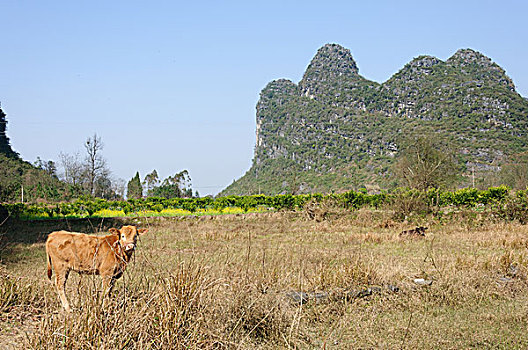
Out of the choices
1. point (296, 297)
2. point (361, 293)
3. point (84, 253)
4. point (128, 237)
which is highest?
point (128, 237)

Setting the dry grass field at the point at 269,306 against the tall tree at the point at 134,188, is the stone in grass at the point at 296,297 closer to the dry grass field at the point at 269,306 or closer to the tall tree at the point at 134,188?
the dry grass field at the point at 269,306

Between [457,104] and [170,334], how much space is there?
84562 mm

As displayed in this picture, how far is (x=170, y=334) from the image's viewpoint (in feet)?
10.9

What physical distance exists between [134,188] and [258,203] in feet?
53.2

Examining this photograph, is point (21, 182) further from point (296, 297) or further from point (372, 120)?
point (372, 120)

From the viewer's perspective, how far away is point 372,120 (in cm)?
9106

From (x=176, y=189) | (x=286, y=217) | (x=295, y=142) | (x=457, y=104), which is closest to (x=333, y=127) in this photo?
(x=295, y=142)

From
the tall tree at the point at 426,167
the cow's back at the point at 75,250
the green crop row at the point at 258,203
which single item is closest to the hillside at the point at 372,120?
the tall tree at the point at 426,167

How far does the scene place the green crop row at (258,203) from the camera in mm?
22252

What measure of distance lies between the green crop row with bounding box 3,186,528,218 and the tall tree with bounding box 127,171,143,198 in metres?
8.14

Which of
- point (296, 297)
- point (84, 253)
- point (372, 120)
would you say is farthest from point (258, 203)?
point (372, 120)

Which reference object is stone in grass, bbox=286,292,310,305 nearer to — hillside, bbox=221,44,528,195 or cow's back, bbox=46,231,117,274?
cow's back, bbox=46,231,117,274

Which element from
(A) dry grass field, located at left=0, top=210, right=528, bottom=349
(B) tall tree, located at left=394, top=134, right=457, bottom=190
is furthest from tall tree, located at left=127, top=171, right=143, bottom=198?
(A) dry grass field, located at left=0, top=210, right=528, bottom=349

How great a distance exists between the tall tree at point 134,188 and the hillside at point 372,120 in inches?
575
